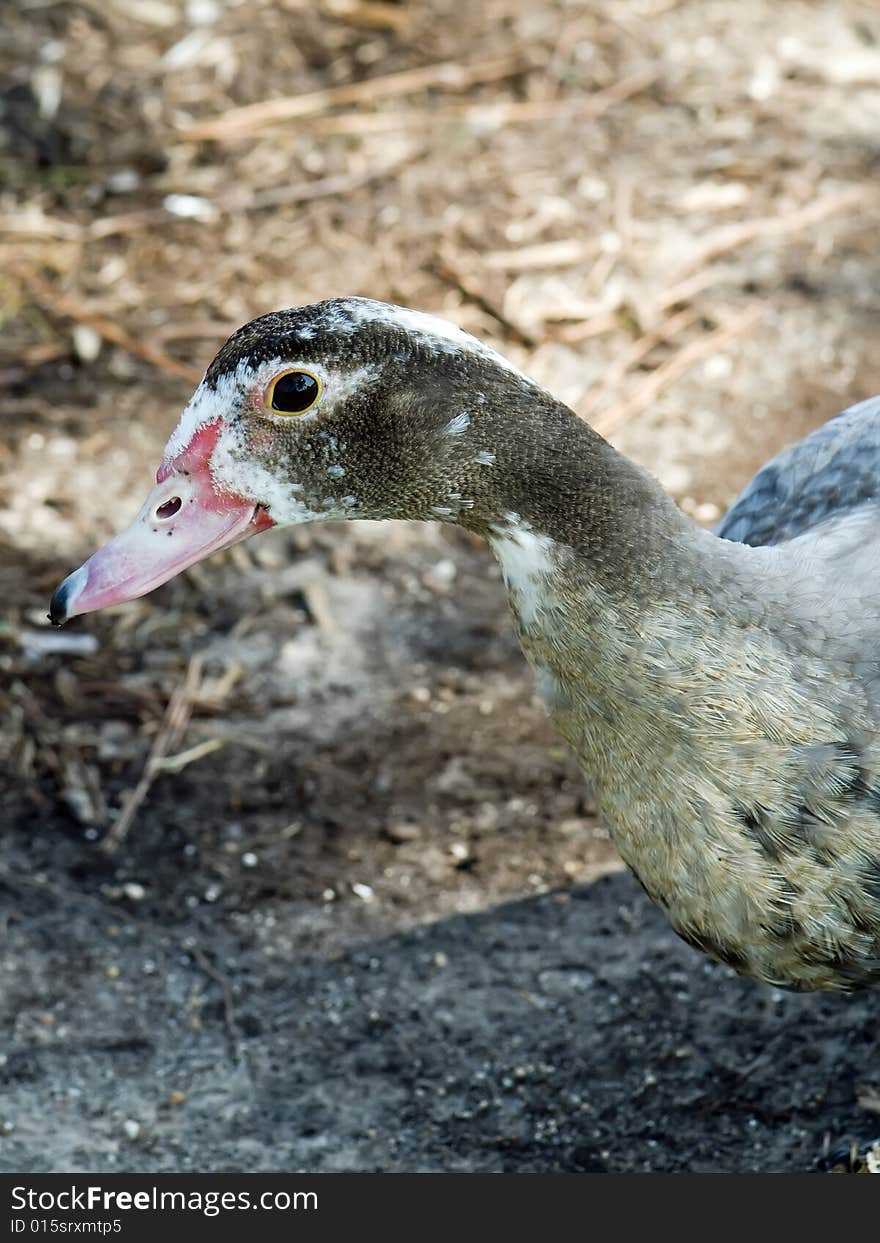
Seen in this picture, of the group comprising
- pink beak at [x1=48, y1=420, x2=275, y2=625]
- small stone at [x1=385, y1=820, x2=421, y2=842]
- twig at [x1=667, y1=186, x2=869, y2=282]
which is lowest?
small stone at [x1=385, y1=820, x2=421, y2=842]

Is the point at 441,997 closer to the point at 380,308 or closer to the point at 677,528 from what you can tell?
the point at 677,528

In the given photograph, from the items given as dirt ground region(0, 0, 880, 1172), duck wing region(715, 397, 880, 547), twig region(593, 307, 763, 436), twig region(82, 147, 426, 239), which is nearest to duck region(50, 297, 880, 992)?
duck wing region(715, 397, 880, 547)

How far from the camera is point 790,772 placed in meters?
2.63

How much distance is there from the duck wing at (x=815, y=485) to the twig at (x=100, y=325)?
7.98ft

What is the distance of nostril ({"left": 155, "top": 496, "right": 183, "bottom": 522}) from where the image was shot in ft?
9.10

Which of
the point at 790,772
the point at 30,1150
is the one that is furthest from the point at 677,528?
the point at 30,1150

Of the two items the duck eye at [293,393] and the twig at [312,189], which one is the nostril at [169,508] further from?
the twig at [312,189]

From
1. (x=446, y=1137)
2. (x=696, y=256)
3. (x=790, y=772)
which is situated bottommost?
(x=446, y=1137)

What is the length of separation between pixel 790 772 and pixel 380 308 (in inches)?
40.1

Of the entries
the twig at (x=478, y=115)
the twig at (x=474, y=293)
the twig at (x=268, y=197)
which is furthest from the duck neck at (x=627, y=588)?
the twig at (x=478, y=115)

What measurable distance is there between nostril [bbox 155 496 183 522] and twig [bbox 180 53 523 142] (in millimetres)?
3740

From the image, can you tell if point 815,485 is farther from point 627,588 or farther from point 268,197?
point 268,197

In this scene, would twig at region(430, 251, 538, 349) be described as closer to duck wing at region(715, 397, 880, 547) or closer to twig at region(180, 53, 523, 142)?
twig at region(180, 53, 523, 142)

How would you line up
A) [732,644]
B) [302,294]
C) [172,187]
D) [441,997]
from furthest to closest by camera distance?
[172,187] < [302,294] < [441,997] < [732,644]
